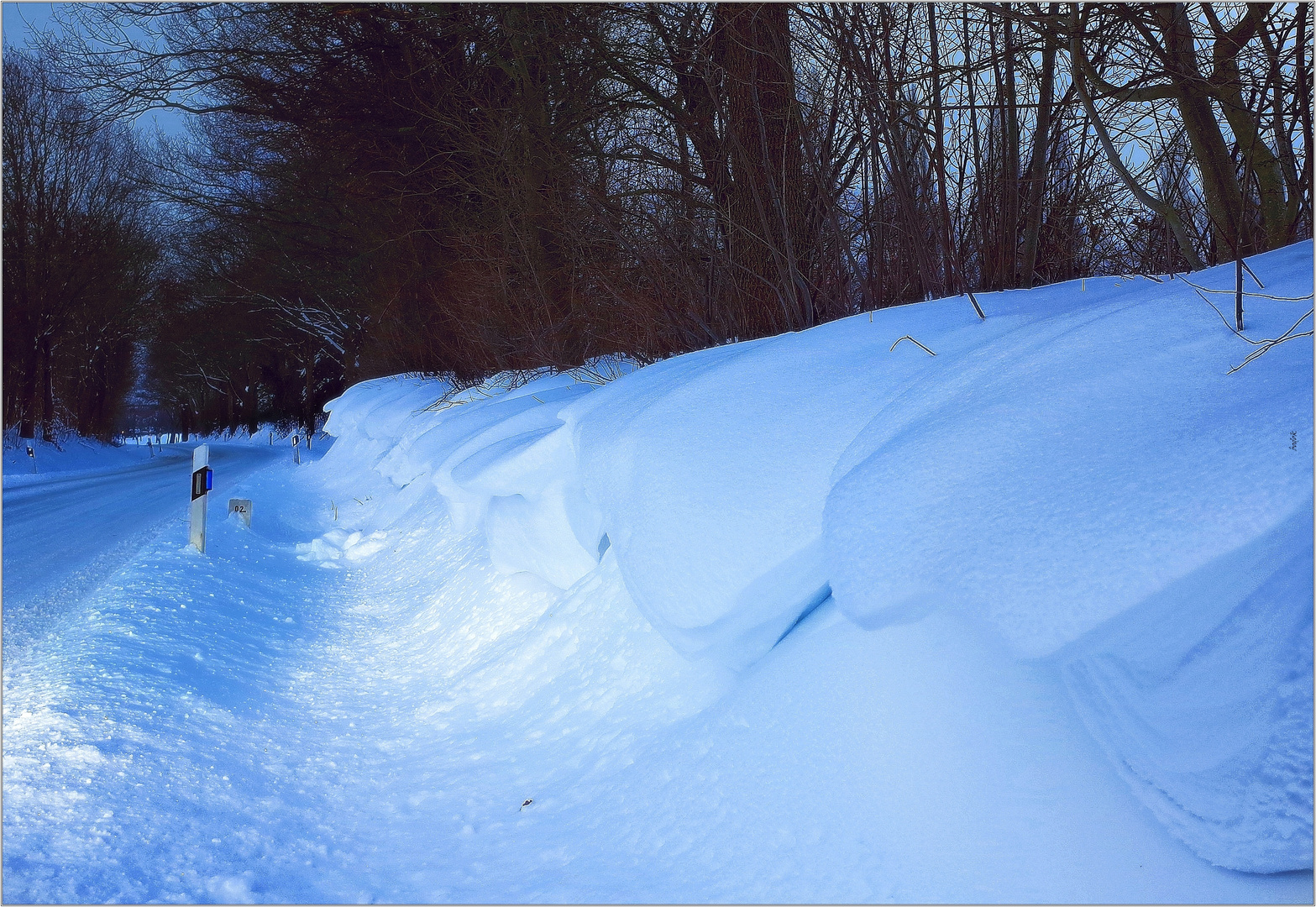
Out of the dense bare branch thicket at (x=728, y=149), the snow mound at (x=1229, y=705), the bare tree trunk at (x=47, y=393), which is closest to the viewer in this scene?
the snow mound at (x=1229, y=705)

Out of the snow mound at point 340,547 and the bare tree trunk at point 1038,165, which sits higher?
the bare tree trunk at point 1038,165

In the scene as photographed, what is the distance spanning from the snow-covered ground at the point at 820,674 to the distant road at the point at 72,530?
0.85 metres

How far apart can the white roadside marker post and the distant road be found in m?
0.65

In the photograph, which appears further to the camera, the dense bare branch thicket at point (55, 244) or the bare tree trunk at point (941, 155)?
the dense bare branch thicket at point (55, 244)

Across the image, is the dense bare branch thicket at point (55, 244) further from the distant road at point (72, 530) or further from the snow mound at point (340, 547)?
the snow mound at point (340, 547)

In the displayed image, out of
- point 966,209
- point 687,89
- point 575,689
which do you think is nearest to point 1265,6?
point 966,209

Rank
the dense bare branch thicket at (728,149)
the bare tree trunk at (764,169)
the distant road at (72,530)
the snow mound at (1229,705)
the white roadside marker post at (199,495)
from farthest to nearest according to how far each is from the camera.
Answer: the white roadside marker post at (199,495) < the distant road at (72,530) < the bare tree trunk at (764,169) < the dense bare branch thicket at (728,149) < the snow mound at (1229,705)

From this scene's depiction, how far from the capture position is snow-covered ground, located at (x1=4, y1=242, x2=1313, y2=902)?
4.19 ft

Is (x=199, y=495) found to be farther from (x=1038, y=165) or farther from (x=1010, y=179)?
(x=1038, y=165)

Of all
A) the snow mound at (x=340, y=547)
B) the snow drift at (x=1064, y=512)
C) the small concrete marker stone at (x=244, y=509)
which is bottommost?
the snow mound at (x=340, y=547)

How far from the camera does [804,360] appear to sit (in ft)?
9.73

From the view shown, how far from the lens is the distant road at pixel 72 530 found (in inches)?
176

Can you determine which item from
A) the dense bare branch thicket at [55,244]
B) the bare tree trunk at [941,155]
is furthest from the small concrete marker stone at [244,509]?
the dense bare branch thicket at [55,244]

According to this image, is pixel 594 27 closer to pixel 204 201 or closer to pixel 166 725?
pixel 166 725
